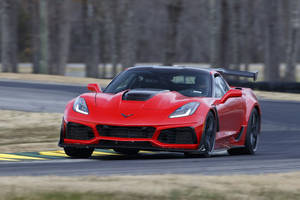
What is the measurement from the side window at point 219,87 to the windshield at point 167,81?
19 cm

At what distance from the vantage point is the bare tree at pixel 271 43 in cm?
3591

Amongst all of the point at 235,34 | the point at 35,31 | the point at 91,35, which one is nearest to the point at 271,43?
the point at 235,34

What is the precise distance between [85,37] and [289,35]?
12503 mm

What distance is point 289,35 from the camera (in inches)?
1753

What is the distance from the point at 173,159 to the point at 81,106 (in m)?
1.40

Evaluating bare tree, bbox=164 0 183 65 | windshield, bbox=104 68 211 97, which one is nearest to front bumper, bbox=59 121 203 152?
windshield, bbox=104 68 211 97

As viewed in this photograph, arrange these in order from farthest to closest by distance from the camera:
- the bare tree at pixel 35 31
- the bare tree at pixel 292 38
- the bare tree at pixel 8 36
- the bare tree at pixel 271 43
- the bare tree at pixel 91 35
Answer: the bare tree at pixel 35 31 → the bare tree at pixel 91 35 → the bare tree at pixel 292 38 → the bare tree at pixel 271 43 → the bare tree at pixel 8 36

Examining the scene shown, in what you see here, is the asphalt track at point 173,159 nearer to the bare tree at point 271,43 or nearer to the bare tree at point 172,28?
the bare tree at point 172,28

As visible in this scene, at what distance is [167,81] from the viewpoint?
10.3m

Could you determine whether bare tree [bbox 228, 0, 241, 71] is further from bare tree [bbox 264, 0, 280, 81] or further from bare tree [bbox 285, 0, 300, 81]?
bare tree [bbox 285, 0, 300, 81]

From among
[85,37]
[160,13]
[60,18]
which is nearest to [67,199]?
[60,18]

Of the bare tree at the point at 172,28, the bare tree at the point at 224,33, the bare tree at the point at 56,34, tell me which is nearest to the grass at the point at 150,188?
the bare tree at the point at 172,28

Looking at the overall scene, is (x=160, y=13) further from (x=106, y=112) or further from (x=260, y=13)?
(x=106, y=112)

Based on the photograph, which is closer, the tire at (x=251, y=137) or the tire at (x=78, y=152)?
the tire at (x=78, y=152)
